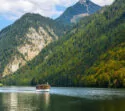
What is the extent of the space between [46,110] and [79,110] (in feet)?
34.5

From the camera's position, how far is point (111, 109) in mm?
104375

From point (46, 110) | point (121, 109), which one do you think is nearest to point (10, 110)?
point (46, 110)

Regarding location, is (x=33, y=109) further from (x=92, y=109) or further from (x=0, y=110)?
(x=92, y=109)

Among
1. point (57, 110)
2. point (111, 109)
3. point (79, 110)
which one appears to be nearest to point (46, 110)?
point (57, 110)

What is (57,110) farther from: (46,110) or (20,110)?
(20,110)

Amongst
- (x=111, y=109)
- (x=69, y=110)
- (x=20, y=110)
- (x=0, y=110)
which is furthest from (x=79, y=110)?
(x=0, y=110)

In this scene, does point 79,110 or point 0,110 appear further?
point 0,110

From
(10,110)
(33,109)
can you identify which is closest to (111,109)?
(33,109)

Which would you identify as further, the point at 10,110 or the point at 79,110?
the point at 10,110

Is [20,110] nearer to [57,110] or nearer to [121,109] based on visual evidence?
[57,110]

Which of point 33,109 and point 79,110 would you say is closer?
point 79,110

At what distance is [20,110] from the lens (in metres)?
109

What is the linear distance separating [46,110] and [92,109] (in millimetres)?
14424

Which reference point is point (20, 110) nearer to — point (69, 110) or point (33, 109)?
point (33, 109)
